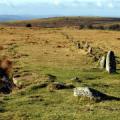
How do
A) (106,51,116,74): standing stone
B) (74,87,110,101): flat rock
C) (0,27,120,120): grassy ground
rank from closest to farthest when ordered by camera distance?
(0,27,120,120): grassy ground < (74,87,110,101): flat rock < (106,51,116,74): standing stone

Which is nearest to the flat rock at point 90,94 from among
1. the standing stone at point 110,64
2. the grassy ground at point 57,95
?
the grassy ground at point 57,95

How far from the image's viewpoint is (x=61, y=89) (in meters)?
25.6

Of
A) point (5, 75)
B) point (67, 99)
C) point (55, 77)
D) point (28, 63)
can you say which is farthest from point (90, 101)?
point (28, 63)

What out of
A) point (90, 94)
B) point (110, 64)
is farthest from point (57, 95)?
point (110, 64)

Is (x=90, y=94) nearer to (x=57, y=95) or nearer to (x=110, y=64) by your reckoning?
(x=57, y=95)

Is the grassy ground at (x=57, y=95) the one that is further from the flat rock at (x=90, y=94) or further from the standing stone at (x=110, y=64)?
the standing stone at (x=110, y=64)

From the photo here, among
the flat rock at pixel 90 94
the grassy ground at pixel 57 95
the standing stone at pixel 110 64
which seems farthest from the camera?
the standing stone at pixel 110 64

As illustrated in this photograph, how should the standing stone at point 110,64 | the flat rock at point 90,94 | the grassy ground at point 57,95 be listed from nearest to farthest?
the grassy ground at point 57,95
the flat rock at point 90,94
the standing stone at point 110,64

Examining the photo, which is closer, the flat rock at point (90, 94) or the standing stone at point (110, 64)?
the flat rock at point (90, 94)

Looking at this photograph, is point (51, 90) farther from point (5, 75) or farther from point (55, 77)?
point (5, 75)

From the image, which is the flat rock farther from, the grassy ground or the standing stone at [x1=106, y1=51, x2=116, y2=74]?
the standing stone at [x1=106, y1=51, x2=116, y2=74]

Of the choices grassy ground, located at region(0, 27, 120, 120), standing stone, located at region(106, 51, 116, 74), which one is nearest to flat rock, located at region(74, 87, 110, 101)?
grassy ground, located at region(0, 27, 120, 120)

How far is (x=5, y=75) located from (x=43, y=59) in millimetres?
10762

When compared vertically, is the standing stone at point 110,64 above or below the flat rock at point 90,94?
below
